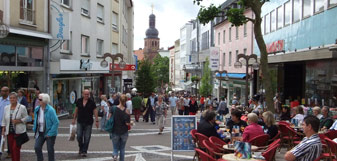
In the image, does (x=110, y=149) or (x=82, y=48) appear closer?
(x=110, y=149)

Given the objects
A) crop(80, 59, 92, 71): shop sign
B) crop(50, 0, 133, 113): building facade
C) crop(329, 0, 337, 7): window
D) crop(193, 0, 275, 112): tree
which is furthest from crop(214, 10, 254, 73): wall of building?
crop(193, 0, 275, 112): tree

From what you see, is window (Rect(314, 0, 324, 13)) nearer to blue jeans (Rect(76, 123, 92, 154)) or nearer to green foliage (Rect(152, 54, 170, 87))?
blue jeans (Rect(76, 123, 92, 154))

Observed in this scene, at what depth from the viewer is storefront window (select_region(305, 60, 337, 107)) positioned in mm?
19062

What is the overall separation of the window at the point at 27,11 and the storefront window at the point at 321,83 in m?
14.6

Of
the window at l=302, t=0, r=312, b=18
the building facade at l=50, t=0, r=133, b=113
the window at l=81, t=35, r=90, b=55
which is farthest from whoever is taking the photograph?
the window at l=81, t=35, r=90, b=55

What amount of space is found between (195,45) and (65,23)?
55900mm

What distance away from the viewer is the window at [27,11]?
1793 cm

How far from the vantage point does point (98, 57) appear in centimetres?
2905

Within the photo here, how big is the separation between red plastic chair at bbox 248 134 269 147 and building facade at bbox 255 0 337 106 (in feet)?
25.5

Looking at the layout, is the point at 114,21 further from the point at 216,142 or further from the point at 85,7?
the point at 216,142

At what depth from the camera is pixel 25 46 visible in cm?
1839

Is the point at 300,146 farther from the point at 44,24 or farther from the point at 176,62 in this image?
the point at 176,62

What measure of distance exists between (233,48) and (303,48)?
20244mm

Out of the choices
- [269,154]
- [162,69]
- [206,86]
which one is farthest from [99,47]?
[162,69]
